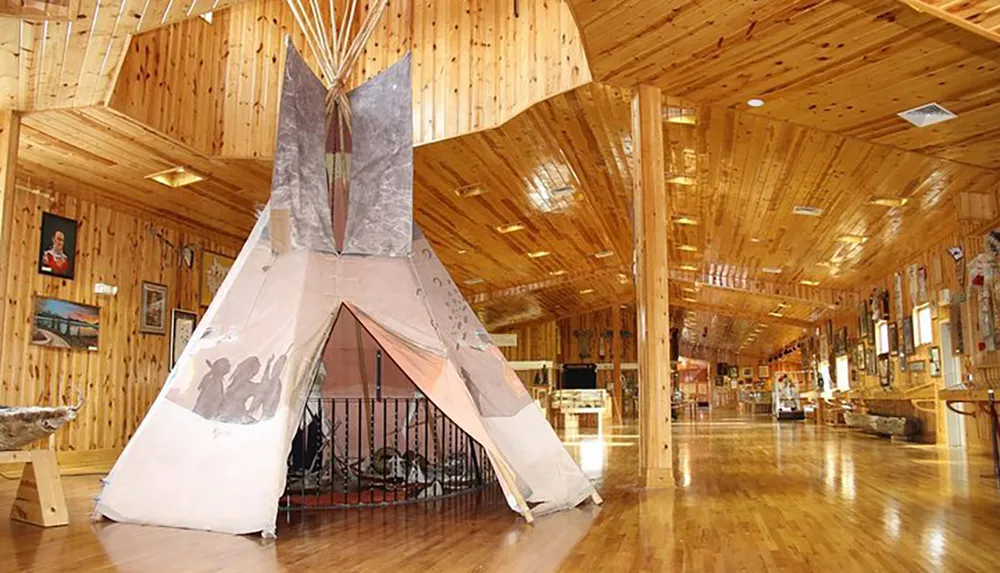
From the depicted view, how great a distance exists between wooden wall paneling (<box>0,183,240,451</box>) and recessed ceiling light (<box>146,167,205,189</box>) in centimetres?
124

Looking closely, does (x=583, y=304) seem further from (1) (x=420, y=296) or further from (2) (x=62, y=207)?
(1) (x=420, y=296)

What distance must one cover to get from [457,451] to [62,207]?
18.6ft

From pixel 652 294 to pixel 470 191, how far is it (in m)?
4.21

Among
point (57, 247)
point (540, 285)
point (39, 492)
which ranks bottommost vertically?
point (39, 492)

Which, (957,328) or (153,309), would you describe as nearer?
(957,328)

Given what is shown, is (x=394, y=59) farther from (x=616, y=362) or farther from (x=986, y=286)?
(x=616, y=362)

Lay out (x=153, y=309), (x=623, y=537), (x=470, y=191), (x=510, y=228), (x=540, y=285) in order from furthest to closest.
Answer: (x=540, y=285) < (x=510, y=228) < (x=153, y=309) < (x=470, y=191) < (x=623, y=537)

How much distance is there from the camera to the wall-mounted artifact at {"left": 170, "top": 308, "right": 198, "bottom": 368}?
37.0 ft

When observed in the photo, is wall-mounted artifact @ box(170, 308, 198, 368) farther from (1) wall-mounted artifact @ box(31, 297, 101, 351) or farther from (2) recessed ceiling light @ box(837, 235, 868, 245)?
(2) recessed ceiling light @ box(837, 235, 868, 245)

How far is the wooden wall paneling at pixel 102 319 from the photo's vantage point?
9.06 metres

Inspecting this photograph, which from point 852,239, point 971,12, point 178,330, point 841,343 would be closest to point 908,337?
point 852,239

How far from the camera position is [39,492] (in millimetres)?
5309

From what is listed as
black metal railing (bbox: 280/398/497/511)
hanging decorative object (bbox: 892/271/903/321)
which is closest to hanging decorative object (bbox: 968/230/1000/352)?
hanging decorative object (bbox: 892/271/903/321)

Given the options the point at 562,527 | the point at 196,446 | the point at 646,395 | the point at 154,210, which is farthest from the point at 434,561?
the point at 154,210
